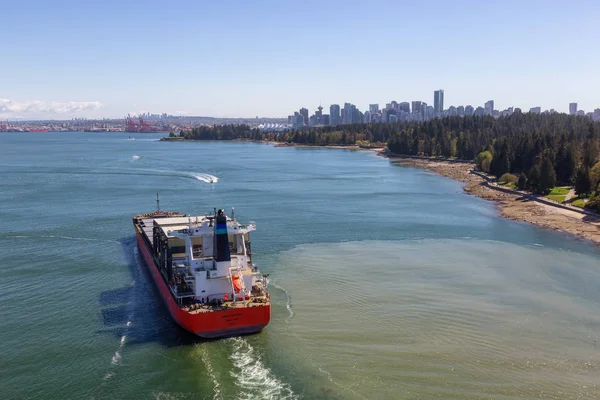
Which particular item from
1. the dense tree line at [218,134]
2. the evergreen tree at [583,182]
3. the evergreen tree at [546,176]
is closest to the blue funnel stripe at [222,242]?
the evergreen tree at [583,182]

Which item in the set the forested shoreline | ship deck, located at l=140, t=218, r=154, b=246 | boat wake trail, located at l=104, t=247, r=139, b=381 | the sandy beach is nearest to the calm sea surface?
boat wake trail, located at l=104, t=247, r=139, b=381

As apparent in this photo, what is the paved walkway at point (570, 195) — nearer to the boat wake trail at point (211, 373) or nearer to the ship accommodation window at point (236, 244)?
the ship accommodation window at point (236, 244)

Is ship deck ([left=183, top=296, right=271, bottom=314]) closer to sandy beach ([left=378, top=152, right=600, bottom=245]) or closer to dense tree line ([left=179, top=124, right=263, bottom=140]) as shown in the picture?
sandy beach ([left=378, top=152, right=600, bottom=245])

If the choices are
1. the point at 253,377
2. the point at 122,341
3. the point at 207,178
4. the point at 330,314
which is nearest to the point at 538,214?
the point at 330,314

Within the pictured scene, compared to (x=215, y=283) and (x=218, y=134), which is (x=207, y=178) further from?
(x=218, y=134)

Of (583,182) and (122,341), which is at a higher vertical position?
(583,182)
